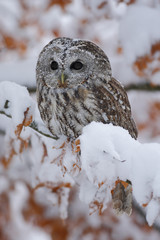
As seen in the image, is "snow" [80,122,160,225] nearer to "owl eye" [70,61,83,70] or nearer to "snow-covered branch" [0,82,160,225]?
"snow-covered branch" [0,82,160,225]

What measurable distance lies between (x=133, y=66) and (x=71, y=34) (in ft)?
10.3

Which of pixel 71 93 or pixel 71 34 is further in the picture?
pixel 71 34

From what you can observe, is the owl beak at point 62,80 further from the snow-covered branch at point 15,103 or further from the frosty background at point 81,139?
the snow-covered branch at point 15,103

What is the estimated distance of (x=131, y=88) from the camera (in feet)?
13.7

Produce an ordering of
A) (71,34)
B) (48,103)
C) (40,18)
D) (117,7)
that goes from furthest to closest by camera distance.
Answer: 1. (71,34)
2. (40,18)
3. (117,7)
4. (48,103)

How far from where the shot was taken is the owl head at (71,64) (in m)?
2.74

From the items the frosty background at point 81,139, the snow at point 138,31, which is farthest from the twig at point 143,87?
the snow at point 138,31

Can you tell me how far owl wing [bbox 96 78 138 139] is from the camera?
2.76 meters

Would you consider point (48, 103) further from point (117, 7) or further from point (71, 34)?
point (71, 34)

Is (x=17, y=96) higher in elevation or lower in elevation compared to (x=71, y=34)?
lower

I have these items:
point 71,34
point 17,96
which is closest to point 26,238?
point 71,34

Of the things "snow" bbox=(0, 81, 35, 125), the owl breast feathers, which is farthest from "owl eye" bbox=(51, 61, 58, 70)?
"snow" bbox=(0, 81, 35, 125)

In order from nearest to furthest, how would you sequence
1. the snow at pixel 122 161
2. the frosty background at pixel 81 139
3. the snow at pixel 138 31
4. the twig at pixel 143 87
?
the snow at pixel 122 161
the frosty background at pixel 81 139
the snow at pixel 138 31
the twig at pixel 143 87

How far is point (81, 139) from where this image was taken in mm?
1737
